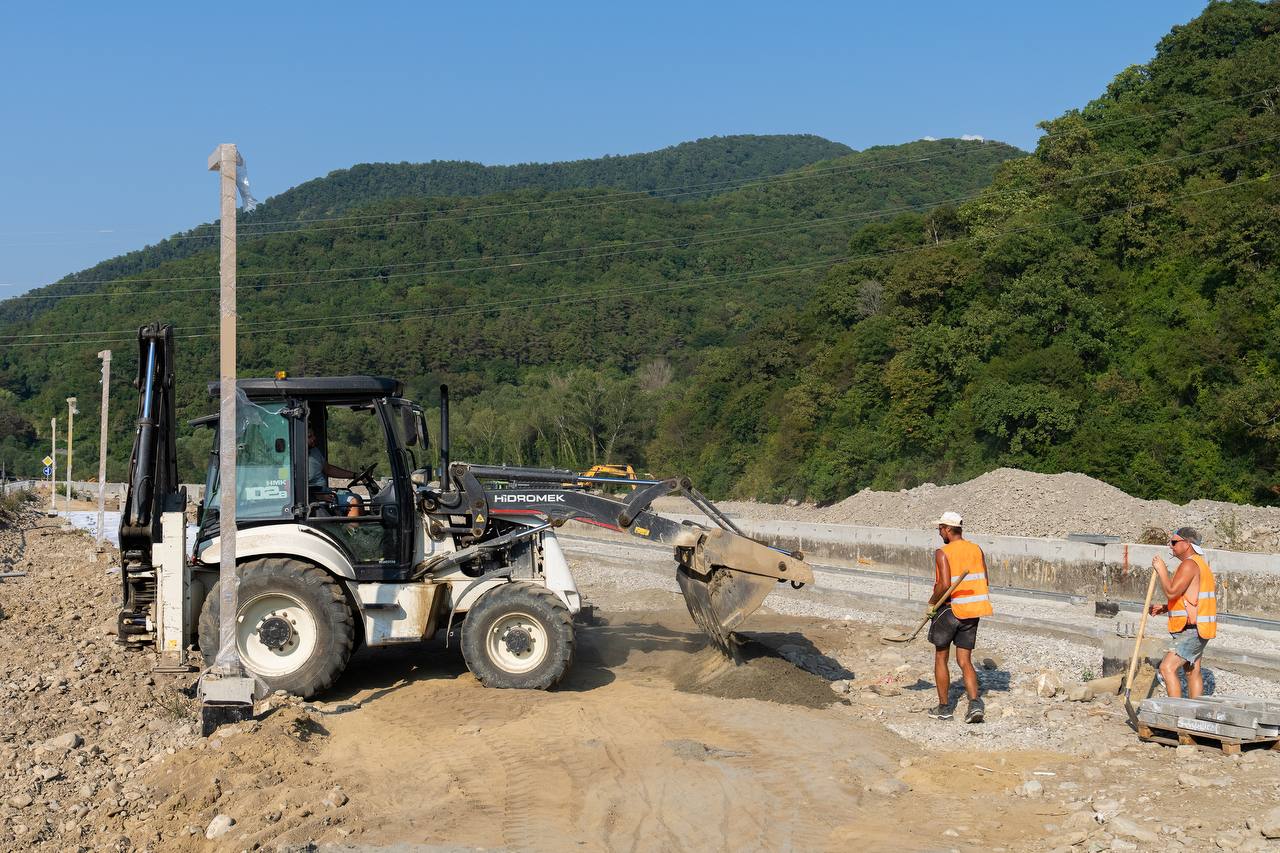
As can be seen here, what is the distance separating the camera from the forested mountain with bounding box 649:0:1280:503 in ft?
109

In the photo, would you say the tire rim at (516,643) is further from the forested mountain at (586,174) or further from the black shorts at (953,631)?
the forested mountain at (586,174)

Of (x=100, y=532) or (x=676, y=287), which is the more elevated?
(x=676, y=287)

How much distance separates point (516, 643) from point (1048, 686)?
4844mm

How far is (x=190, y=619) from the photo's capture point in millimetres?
10430

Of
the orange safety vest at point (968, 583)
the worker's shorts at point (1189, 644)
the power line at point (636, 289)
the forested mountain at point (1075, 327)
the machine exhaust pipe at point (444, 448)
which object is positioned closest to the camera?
the worker's shorts at point (1189, 644)

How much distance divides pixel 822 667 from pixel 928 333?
102 feet

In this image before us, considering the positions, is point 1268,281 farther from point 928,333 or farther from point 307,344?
point 307,344

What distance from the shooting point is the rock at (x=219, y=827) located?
670cm

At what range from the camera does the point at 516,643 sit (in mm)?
10469

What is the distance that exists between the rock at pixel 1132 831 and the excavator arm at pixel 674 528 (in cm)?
399

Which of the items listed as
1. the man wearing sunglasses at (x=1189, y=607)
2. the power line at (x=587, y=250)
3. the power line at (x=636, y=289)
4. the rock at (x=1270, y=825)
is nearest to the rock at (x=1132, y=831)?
the rock at (x=1270, y=825)

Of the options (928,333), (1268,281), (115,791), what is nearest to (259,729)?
(115,791)

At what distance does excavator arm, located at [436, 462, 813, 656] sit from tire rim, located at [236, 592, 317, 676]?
1.68 m

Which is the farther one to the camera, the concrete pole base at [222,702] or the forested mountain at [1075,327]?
the forested mountain at [1075,327]
